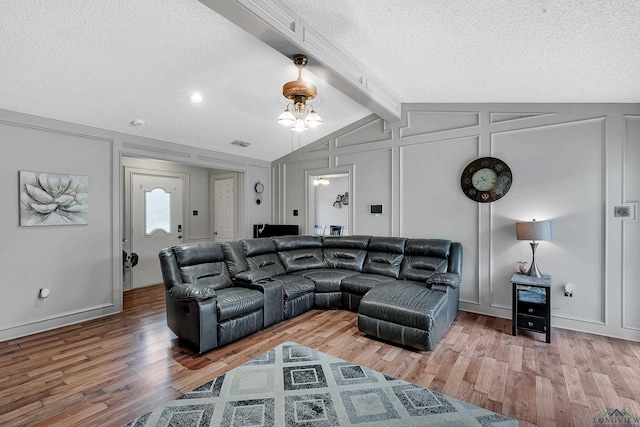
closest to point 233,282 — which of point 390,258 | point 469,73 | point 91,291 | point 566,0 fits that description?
point 91,291

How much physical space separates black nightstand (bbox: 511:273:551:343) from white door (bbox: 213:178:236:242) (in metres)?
5.02

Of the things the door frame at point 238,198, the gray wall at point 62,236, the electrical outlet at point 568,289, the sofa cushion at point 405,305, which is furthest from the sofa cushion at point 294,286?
the electrical outlet at point 568,289

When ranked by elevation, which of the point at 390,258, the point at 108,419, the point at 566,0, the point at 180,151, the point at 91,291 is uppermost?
the point at 566,0

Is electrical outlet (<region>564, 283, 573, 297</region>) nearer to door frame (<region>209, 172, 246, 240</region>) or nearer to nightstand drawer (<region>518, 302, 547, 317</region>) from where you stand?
nightstand drawer (<region>518, 302, 547, 317</region>)

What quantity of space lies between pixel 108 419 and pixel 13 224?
2660 millimetres

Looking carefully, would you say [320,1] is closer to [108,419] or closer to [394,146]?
[394,146]

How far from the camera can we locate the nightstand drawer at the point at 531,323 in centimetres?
309

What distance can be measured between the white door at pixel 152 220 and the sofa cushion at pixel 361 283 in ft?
12.5

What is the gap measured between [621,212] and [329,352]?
3440 mm

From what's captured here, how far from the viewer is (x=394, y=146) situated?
4652 millimetres

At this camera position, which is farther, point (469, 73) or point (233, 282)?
point (233, 282)

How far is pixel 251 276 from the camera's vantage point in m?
3.62

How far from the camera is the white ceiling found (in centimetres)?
210

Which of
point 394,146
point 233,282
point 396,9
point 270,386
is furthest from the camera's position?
point 394,146
